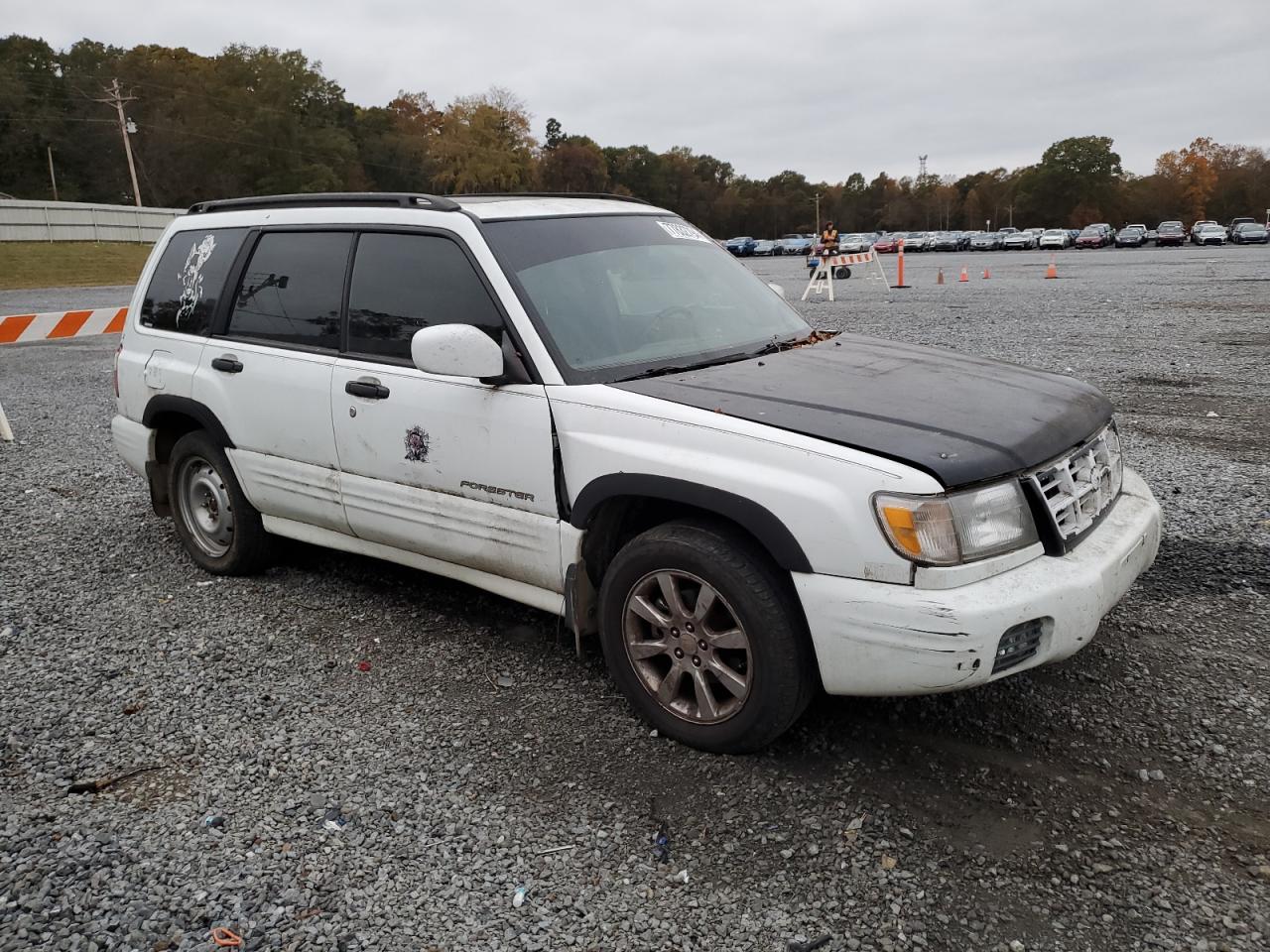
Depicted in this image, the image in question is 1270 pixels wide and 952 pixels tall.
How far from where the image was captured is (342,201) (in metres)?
4.68

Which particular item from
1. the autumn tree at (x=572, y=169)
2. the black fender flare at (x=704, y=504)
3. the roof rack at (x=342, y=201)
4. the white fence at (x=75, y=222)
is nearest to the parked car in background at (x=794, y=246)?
the autumn tree at (x=572, y=169)

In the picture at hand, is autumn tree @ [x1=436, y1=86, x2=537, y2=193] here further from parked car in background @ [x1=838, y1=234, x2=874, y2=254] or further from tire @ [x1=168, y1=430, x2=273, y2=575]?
tire @ [x1=168, y1=430, x2=273, y2=575]

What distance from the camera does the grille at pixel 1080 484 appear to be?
3.25 m

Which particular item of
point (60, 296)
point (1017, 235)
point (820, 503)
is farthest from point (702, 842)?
point (1017, 235)

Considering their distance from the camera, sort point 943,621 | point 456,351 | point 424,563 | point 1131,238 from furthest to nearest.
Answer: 1. point 1131,238
2. point 424,563
3. point 456,351
4. point 943,621

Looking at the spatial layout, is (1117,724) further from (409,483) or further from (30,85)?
(30,85)

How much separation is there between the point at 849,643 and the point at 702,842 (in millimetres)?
741

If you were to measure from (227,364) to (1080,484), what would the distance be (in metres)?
3.84

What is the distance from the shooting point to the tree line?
82875mm

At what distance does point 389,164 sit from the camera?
100375 mm

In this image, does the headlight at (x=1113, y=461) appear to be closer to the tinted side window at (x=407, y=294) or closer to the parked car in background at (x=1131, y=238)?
the tinted side window at (x=407, y=294)

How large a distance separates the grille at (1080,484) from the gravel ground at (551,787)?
0.74m

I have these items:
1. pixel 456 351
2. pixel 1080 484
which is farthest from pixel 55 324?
pixel 1080 484

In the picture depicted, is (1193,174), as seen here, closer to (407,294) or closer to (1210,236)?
(1210,236)
